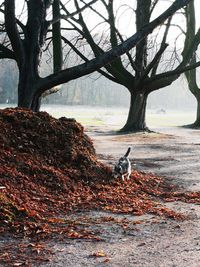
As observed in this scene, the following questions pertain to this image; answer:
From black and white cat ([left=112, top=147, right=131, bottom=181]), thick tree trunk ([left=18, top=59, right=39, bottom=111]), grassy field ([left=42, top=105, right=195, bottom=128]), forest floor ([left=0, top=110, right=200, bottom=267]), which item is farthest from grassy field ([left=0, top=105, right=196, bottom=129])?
forest floor ([left=0, top=110, right=200, bottom=267])

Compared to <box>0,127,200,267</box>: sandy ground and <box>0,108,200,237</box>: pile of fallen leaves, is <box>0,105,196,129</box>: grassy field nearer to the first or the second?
<box>0,108,200,237</box>: pile of fallen leaves

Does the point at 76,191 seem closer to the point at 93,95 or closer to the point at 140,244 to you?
the point at 140,244

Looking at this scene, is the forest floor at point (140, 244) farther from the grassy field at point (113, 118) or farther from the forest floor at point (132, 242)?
the grassy field at point (113, 118)

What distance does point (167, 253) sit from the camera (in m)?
→ 4.85

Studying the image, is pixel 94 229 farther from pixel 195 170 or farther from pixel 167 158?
pixel 167 158

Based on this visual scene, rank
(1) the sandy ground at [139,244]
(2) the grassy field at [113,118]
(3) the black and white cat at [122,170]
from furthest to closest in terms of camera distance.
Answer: (2) the grassy field at [113,118] < (3) the black and white cat at [122,170] < (1) the sandy ground at [139,244]

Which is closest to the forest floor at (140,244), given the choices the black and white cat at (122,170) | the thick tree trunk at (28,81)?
the black and white cat at (122,170)

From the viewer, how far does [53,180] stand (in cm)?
687

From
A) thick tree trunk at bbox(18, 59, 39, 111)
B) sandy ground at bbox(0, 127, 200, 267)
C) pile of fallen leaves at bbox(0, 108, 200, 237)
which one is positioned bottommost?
sandy ground at bbox(0, 127, 200, 267)

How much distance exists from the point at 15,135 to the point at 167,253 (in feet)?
11.5

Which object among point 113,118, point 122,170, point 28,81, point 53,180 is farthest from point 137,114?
point 113,118

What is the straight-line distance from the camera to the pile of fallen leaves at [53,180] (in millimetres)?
5793

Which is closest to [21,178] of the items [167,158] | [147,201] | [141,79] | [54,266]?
[147,201]

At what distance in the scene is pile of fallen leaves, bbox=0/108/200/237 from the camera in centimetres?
579
